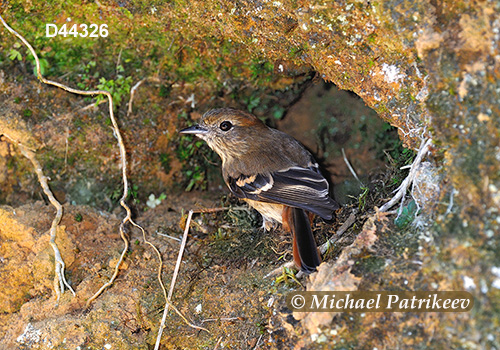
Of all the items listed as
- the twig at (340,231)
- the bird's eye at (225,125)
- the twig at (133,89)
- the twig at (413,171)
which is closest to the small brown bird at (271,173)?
the bird's eye at (225,125)

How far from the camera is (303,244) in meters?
3.73

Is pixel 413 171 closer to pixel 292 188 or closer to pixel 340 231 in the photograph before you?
pixel 340 231

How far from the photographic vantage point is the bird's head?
16.5 feet

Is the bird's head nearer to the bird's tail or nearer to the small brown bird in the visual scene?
the small brown bird

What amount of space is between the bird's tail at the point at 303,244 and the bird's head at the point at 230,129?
3.73 ft

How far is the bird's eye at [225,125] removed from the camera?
5051 millimetres

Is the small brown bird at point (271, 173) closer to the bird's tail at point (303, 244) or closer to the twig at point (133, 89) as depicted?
the bird's tail at point (303, 244)

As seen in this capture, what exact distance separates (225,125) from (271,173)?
835 mm

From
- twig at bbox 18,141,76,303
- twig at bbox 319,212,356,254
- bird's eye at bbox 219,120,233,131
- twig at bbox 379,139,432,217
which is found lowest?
twig at bbox 18,141,76,303

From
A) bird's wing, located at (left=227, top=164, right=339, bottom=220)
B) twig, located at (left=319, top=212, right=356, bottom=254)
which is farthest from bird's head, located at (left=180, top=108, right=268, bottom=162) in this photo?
twig, located at (left=319, top=212, right=356, bottom=254)

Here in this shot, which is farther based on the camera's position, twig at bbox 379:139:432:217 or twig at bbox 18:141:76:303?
twig at bbox 18:141:76:303

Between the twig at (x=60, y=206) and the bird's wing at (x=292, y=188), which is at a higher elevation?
the bird's wing at (x=292, y=188)

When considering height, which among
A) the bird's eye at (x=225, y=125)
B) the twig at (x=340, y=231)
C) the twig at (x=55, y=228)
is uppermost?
the twig at (x=340, y=231)

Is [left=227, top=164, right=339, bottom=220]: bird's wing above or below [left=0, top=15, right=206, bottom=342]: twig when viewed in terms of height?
above
